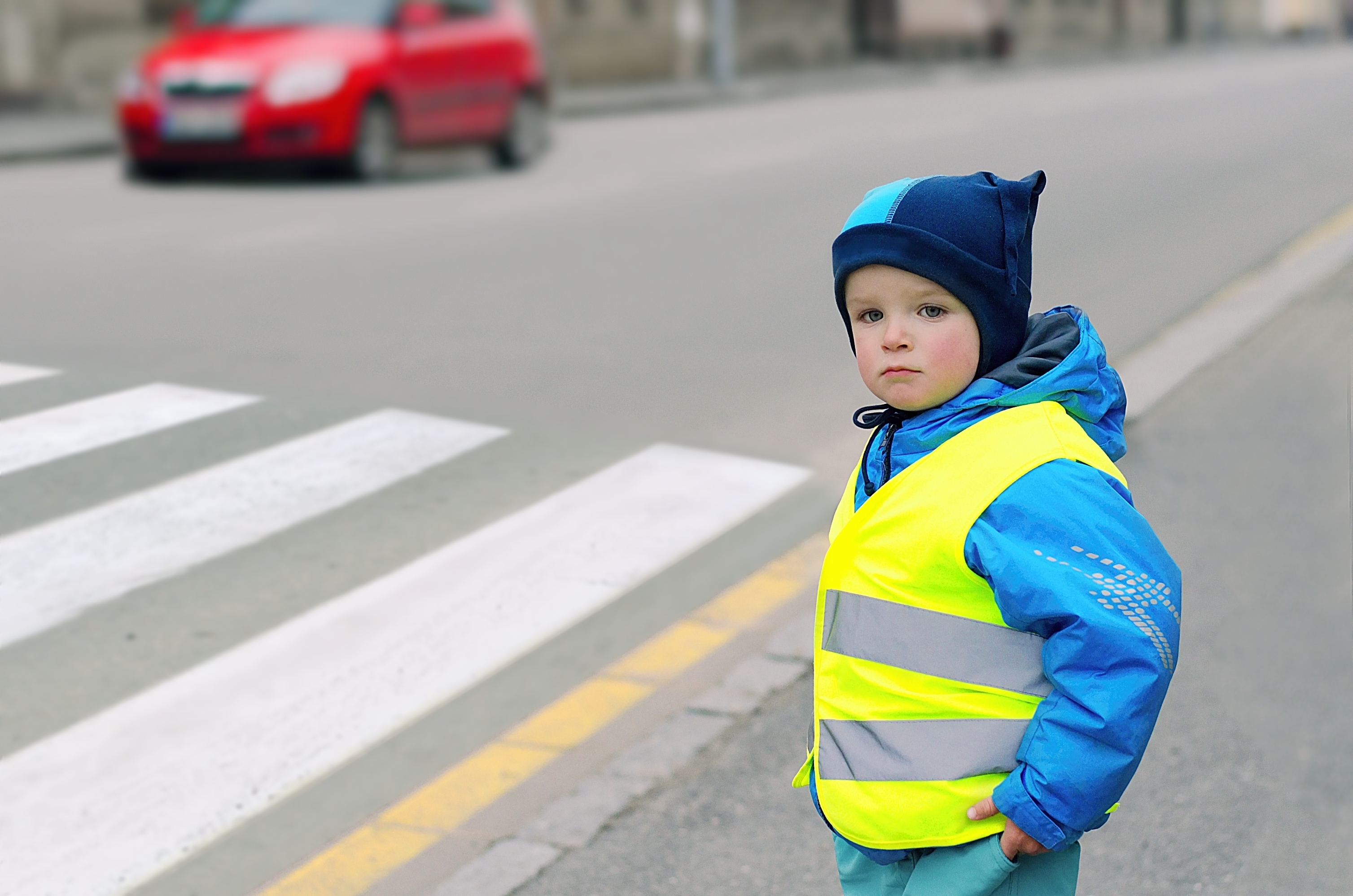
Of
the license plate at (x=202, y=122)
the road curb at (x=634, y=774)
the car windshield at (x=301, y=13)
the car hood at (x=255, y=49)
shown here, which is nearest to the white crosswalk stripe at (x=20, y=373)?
the road curb at (x=634, y=774)

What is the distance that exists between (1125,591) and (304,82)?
42.3 ft

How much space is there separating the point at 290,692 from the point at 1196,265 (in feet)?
24.9

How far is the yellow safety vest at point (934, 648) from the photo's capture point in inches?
80.6

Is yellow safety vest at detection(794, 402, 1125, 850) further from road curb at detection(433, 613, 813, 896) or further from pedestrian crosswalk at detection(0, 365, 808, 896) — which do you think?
pedestrian crosswalk at detection(0, 365, 808, 896)

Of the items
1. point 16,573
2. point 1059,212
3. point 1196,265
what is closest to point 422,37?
point 1059,212

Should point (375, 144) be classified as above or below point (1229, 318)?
above

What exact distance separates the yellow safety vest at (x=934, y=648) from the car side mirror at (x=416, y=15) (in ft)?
44.2

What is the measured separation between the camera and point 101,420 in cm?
621

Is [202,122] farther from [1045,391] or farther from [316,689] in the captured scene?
[1045,391]

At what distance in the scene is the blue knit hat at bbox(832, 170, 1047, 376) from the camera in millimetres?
2084

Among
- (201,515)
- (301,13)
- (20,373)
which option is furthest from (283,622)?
(301,13)

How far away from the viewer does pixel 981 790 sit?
2.06m

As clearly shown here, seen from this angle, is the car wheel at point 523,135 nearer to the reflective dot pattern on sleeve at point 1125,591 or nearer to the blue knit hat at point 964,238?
the blue knit hat at point 964,238

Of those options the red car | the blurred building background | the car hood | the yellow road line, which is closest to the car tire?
the red car
